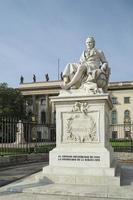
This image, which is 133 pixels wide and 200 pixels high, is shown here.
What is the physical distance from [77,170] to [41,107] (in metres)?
74.4

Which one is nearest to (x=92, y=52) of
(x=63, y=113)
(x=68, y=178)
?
(x=63, y=113)

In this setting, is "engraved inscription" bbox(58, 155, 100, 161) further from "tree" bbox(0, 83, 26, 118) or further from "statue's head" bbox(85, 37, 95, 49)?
"tree" bbox(0, 83, 26, 118)

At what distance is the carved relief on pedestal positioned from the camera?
362 inches

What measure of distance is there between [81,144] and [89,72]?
2.04 meters

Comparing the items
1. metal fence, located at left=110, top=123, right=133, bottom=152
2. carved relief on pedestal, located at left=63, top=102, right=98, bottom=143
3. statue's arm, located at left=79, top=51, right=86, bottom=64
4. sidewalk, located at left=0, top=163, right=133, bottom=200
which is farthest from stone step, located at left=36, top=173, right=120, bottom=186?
metal fence, located at left=110, top=123, right=133, bottom=152

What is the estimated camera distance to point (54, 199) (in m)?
7.45

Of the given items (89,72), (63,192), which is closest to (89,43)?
(89,72)

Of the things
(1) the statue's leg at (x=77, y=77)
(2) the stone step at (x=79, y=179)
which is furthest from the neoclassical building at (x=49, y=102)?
(2) the stone step at (x=79, y=179)

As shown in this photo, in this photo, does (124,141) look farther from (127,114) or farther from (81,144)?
(127,114)

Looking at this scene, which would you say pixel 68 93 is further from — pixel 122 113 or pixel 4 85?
pixel 122 113

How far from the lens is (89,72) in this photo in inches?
384

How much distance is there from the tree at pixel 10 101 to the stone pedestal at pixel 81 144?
144 feet

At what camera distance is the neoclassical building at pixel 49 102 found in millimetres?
72562

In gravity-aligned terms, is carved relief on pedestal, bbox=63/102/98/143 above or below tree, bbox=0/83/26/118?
below
